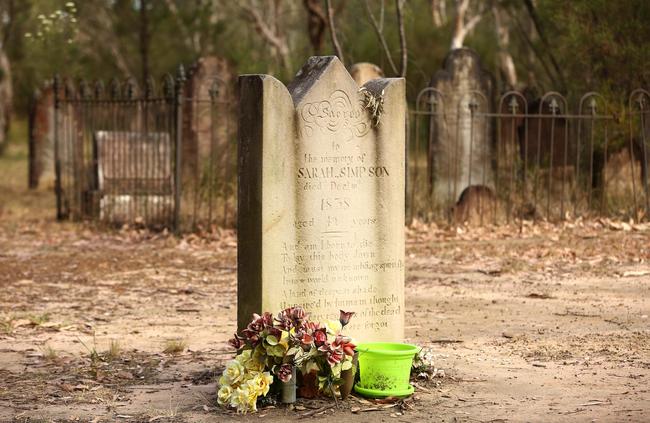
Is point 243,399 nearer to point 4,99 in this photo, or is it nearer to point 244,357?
point 244,357

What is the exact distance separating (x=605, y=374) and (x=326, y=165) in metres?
2.05

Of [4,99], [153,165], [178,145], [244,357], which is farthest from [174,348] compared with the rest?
[4,99]

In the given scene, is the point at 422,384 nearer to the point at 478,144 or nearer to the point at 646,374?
the point at 646,374

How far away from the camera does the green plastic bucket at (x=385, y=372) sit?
560 cm

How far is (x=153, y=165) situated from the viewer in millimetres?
14227

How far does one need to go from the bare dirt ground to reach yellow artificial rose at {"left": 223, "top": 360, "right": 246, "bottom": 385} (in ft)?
0.57

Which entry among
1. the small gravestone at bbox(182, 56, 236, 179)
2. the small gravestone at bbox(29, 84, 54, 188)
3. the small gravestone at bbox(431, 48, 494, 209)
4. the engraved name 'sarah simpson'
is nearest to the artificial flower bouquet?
the engraved name 'sarah simpson'

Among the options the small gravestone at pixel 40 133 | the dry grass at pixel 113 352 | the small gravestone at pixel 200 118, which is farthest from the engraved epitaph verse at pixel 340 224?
the small gravestone at pixel 40 133

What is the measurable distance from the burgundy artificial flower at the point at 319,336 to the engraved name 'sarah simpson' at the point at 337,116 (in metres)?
1.12

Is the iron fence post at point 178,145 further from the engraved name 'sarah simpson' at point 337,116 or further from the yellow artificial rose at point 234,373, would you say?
the yellow artificial rose at point 234,373

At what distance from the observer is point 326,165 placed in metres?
5.93

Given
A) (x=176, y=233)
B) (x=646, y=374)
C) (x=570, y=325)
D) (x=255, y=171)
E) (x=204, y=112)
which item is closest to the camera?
(x=255, y=171)

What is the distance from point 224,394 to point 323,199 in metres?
1.24

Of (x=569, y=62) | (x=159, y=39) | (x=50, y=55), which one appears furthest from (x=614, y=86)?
(x=159, y=39)
